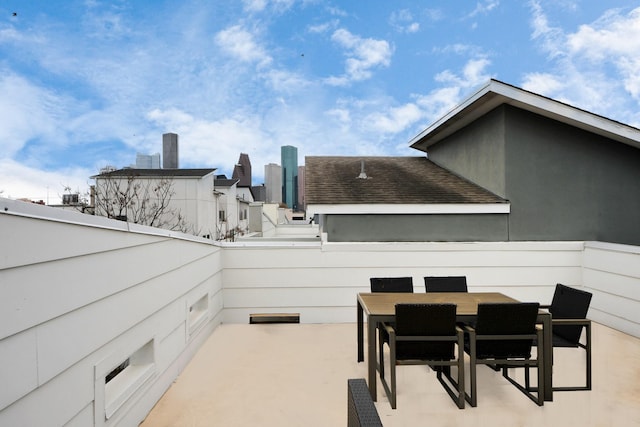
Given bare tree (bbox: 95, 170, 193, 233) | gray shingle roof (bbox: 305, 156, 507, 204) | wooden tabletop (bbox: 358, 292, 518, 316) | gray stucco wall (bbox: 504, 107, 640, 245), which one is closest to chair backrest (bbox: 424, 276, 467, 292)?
wooden tabletop (bbox: 358, 292, 518, 316)

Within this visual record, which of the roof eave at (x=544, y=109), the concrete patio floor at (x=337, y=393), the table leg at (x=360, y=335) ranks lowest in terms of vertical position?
the concrete patio floor at (x=337, y=393)

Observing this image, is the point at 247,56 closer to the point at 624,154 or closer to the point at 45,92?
the point at 45,92

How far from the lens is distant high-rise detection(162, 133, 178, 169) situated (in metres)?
21.5

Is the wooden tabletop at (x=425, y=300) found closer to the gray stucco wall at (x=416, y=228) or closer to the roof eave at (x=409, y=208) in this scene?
the gray stucco wall at (x=416, y=228)

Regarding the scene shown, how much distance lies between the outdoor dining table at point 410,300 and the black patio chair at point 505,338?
3.6 inches

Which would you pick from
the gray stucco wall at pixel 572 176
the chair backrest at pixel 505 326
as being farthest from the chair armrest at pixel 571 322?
the gray stucco wall at pixel 572 176

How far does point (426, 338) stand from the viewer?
2.70 m

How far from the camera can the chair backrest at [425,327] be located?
271cm

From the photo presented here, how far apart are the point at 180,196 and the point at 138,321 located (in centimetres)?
1564

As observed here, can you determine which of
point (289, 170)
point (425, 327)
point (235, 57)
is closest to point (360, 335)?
point (425, 327)

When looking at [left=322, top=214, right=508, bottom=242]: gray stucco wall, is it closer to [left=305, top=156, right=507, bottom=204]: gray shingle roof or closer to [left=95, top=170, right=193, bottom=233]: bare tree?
[left=305, top=156, right=507, bottom=204]: gray shingle roof

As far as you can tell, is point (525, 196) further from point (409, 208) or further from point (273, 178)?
point (273, 178)

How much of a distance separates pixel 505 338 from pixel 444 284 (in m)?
1.38

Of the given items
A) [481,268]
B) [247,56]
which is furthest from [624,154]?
[247,56]
